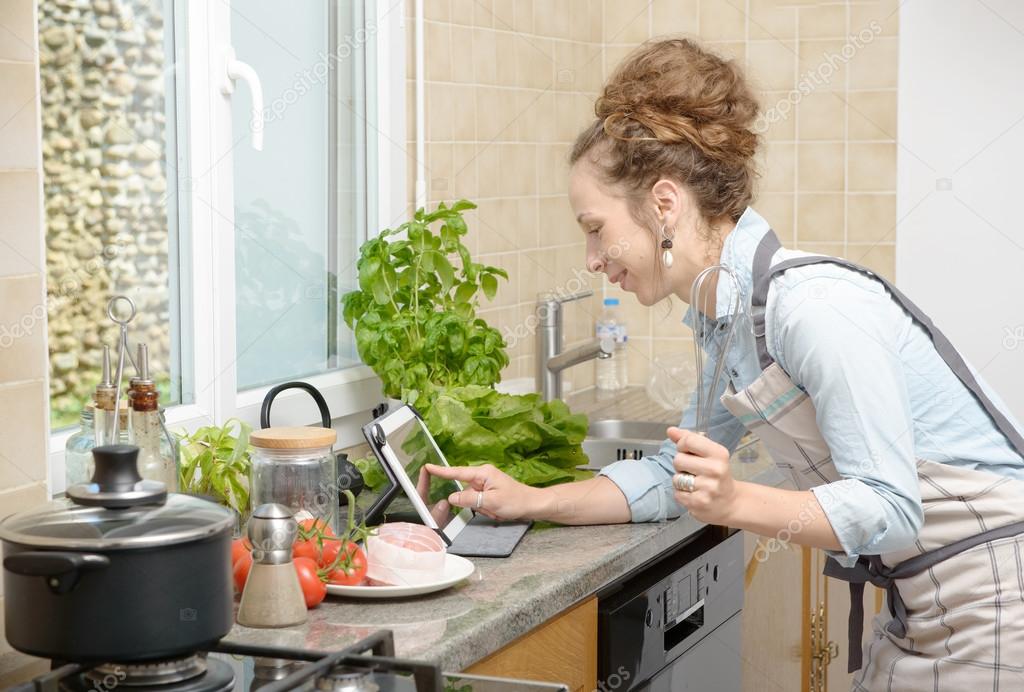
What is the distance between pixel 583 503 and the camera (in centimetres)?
188

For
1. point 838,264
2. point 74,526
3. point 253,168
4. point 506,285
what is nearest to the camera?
point 74,526

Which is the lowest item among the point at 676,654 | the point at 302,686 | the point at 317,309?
the point at 676,654

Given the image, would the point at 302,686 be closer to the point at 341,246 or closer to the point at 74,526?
the point at 74,526

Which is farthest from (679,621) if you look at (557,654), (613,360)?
(613,360)

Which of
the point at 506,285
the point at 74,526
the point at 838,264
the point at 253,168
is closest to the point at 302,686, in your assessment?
the point at 74,526

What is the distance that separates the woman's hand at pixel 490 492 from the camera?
1.79 meters

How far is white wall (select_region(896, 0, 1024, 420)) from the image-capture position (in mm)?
3008

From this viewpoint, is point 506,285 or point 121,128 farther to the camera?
point 506,285

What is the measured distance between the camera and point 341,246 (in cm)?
232

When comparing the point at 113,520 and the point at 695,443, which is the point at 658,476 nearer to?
the point at 695,443

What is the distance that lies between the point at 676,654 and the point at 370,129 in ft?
3.51

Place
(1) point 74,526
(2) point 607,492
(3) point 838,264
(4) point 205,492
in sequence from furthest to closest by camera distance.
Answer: (2) point 607,492, (4) point 205,492, (3) point 838,264, (1) point 74,526

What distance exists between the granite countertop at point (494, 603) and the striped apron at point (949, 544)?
290 millimetres

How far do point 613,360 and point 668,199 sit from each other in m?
1.59
